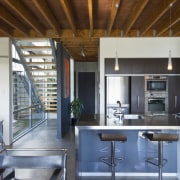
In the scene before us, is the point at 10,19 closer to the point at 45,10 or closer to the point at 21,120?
the point at 45,10

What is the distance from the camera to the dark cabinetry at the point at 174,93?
641 cm

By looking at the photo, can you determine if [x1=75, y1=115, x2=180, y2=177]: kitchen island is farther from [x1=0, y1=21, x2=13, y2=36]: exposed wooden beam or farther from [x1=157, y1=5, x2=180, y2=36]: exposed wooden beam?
[x1=0, y1=21, x2=13, y2=36]: exposed wooden beam

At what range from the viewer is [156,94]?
21.2 ft

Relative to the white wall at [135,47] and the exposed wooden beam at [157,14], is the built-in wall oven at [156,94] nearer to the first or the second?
the white wall at [135,47]

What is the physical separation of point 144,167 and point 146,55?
10.0ft

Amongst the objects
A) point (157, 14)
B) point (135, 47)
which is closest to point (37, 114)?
point (135, 47)

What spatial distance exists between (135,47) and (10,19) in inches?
117

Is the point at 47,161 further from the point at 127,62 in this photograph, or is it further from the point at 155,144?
the point at 127,62

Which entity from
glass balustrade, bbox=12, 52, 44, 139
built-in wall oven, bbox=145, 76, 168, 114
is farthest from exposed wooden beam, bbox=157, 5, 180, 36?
glass balustrade, bbox=12, 52, 44, 139

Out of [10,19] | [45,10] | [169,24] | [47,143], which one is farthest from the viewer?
[47,143]

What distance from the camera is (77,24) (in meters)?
5.97

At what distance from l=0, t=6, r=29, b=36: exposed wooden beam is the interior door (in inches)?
236

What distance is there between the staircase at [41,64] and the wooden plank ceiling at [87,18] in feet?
2.06

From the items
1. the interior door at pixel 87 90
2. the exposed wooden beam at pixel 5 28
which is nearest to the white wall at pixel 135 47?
the exposed wooden beam at pixel 5 28
